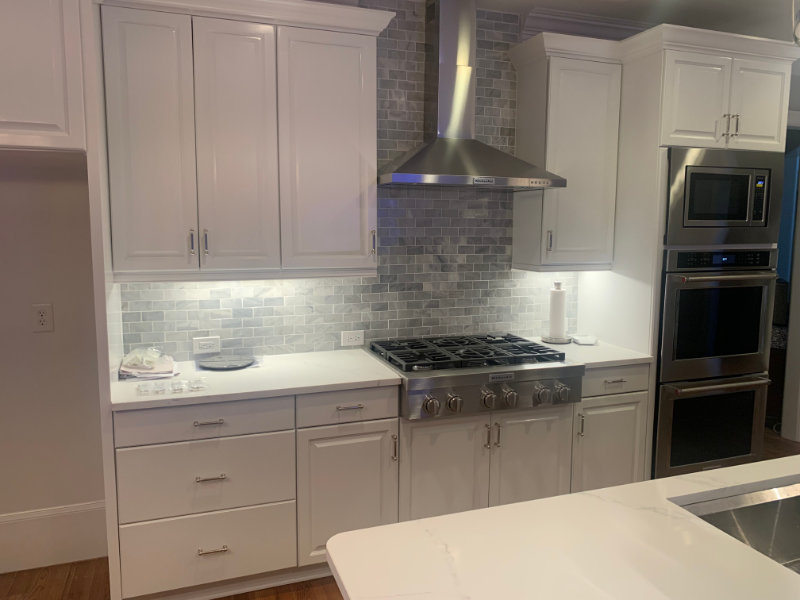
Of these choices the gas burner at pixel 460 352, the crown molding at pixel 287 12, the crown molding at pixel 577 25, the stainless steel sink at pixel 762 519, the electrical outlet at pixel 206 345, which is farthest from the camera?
the crown molding at pixel 577 25

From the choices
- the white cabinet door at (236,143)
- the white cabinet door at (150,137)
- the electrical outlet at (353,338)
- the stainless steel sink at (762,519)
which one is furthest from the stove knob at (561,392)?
the white cabinet door at (150,137)

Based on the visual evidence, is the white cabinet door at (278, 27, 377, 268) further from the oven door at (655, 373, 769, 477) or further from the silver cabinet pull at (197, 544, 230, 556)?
the oven door at (655, 373, 769, 477)

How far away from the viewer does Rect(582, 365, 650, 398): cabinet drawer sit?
9.75 ft

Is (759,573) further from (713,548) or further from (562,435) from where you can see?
(562,435)

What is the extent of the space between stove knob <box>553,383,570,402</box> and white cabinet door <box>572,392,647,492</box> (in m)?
0.16

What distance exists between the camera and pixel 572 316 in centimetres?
363

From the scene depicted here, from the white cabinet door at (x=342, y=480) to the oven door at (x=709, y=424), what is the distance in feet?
4.76

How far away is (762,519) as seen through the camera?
1.46m

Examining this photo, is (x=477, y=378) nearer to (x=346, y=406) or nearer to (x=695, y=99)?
(x=346, y=406)

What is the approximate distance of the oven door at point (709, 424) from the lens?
10.1 feet

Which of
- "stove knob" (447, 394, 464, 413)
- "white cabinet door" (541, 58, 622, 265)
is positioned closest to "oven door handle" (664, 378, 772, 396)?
"white cabinet door" (541, 58, 622, 265)

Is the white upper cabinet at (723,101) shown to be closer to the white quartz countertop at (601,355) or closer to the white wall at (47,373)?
the white quartz countertop at (601,355)

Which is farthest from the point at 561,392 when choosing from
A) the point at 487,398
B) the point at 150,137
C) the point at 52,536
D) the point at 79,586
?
the point at 52,536

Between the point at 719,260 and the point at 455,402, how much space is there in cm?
159
